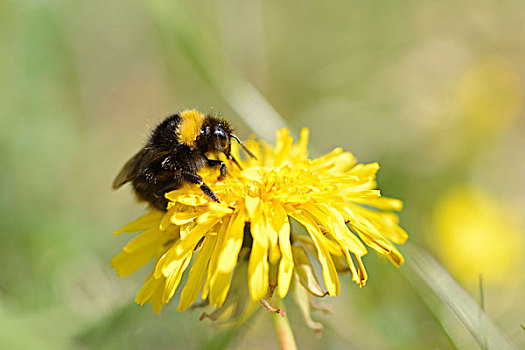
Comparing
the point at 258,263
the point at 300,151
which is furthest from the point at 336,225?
the point at 300,151

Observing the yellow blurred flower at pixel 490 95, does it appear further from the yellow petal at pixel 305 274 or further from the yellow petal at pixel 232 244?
the yellow petal at pixel 232 244

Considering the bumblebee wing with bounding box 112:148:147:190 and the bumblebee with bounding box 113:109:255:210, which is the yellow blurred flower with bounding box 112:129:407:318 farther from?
the bumblebee wing with bounding box 112:148:147:190

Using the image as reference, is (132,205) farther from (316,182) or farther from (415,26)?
(415,26)

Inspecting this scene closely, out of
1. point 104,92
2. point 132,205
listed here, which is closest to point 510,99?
point 132,205

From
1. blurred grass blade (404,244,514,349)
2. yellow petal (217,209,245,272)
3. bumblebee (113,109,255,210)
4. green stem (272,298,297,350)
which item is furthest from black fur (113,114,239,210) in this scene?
blurred grass blade (404,244,514,349)

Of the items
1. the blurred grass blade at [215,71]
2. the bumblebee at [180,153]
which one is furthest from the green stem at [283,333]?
the blurred grass blade at [215,71]
